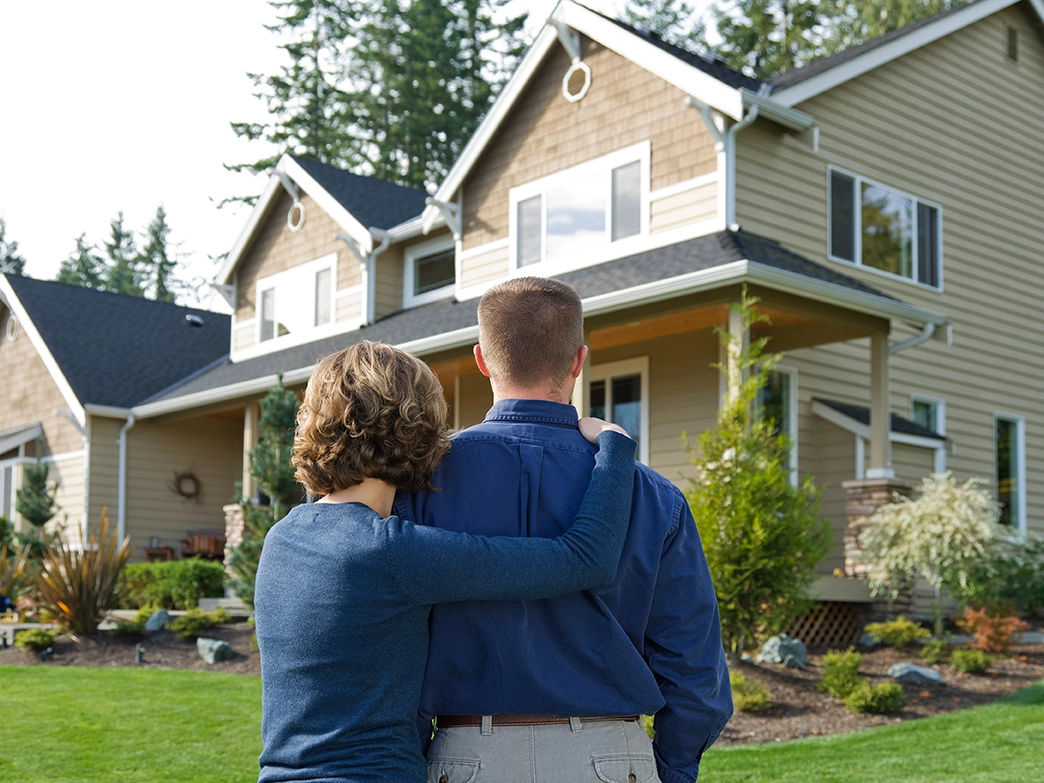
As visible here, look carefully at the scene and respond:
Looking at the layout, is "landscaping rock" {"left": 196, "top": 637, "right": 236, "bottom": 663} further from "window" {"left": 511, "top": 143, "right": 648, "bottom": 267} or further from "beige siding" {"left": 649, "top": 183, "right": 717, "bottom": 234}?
"beige siding" {"left": 649, "top": 183, "right": 717, "bottom": 234}

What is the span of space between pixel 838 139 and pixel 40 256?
53746mm

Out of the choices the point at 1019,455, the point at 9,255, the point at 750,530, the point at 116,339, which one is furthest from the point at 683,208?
the point at 9,255

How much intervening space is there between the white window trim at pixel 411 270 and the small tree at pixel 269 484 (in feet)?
13.9

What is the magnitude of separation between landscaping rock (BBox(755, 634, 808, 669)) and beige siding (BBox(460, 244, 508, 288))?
22.3ft

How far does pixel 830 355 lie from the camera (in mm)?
13188

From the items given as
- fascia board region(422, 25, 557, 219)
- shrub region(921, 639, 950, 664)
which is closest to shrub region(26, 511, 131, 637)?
fascia board region(422, 25, 557, 219)

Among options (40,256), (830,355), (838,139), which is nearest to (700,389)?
(830,355)

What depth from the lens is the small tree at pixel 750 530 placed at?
27.5 feet

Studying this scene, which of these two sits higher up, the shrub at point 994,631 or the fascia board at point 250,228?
the fascia board at point 250,228

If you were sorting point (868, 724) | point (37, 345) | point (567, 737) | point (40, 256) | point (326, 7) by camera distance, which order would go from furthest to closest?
1. point (40, 256)
2. point (326, 7)
3. point (37, 345)
4. point (868, 724)
5. point (567, 737)

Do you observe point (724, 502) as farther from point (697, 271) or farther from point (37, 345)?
point (37, 345)

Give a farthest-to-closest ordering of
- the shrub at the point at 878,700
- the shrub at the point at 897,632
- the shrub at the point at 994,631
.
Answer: the shrub at the point at 897,632 → the shrub at the point at 994,631 → the shrub at the point at 878,700

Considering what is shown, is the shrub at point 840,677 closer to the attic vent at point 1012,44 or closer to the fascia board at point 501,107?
the fascia board at point 501,107

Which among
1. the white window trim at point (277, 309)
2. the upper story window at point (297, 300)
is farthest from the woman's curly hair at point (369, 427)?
the upper story window at point (297, 300)
